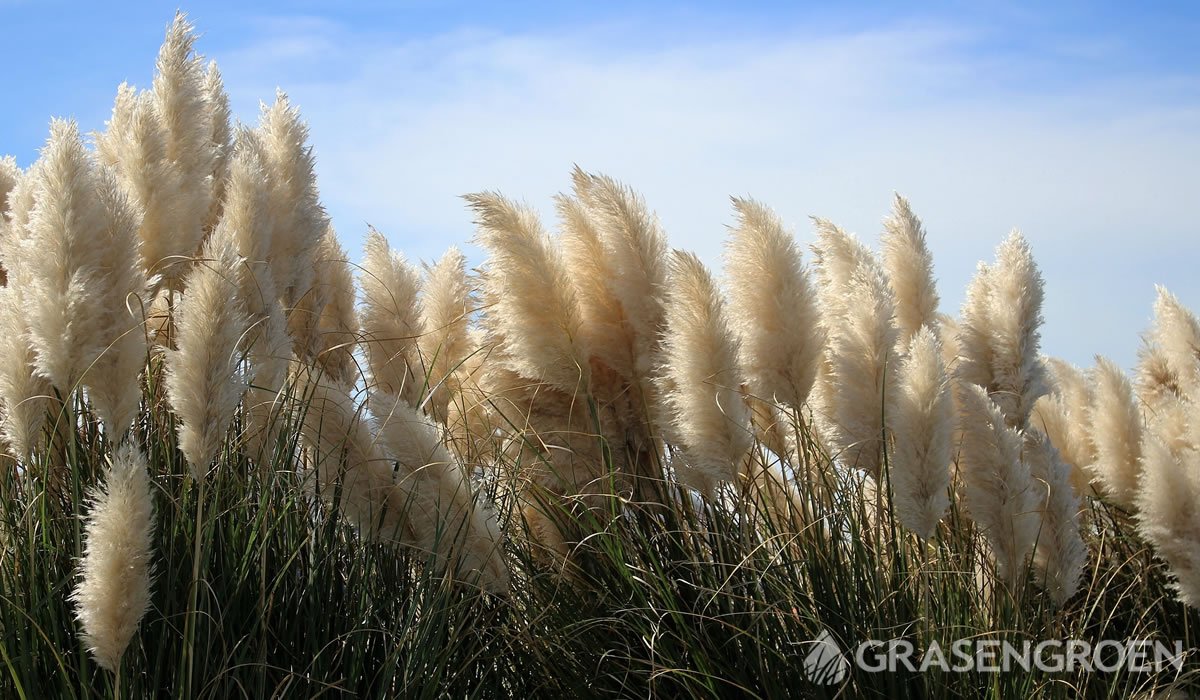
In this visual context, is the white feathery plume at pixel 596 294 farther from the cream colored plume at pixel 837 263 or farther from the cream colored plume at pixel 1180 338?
the cream colored plume at pixel 1180 338

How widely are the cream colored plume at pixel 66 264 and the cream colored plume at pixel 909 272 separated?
7.46 ft

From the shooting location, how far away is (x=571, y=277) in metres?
3.36

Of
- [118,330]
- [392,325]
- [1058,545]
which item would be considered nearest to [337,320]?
[392,325]

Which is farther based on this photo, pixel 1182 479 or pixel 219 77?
pixel 219 77

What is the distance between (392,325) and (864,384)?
1464mm

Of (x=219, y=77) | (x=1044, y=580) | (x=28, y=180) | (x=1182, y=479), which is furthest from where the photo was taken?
(x=219, y=77)

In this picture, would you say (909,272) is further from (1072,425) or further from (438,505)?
(438,505)

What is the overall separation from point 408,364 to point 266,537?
105 centimetres

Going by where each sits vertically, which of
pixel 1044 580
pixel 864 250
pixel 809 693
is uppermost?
pixel 864 250

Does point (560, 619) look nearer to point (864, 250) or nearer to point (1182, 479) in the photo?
point (864, 250)

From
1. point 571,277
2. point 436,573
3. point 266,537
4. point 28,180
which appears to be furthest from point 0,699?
point 571,277

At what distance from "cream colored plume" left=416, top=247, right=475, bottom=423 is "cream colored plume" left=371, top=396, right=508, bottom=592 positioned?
877 mm

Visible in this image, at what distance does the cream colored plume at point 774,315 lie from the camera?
3.08m

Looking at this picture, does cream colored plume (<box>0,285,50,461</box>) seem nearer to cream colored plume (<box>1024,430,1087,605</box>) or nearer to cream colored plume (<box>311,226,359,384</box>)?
cream colored plume (<box>311,226,359,384</box>)
